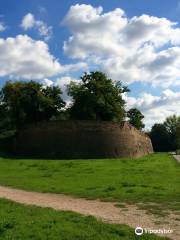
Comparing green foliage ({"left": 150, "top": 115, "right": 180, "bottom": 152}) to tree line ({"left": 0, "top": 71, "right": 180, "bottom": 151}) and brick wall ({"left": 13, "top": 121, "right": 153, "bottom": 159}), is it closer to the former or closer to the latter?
tree line ({"left": 0, "top": 71, "right": 180, "bottom": 151})

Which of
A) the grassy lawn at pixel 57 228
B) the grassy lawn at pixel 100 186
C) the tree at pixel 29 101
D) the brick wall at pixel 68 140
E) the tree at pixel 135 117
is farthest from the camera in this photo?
the tree at pixel 135 117

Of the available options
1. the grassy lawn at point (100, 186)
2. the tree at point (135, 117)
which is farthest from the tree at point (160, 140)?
the grassy lawn at point (100, 186)

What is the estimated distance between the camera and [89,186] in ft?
60.6

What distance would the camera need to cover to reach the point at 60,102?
45.2 m

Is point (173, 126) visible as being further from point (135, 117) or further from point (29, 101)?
point (29, 101)

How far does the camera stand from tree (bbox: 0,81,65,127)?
43.2m

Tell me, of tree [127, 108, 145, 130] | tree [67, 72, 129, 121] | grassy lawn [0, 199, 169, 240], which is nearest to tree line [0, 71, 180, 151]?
tree [67, 72, 129, 121]

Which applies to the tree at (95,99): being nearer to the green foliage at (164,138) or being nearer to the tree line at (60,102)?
the tree line at (60,102)

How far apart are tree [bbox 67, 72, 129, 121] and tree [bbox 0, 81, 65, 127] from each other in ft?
5.67

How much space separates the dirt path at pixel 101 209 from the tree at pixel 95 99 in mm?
26878

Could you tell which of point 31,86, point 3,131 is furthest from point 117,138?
point 3,131

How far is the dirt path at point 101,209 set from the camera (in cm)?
1007

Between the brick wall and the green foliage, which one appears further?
the green foliage

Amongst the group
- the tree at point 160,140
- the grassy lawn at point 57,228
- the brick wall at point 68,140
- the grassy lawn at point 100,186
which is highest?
the tree at point 160,140
